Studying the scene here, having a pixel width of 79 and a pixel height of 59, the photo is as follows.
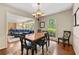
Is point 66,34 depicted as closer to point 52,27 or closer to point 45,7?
point 52,27

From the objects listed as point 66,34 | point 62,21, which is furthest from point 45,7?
point 66,34

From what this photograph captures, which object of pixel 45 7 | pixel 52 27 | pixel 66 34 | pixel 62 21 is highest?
pixel 45 7

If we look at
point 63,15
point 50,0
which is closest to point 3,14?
point 63,15

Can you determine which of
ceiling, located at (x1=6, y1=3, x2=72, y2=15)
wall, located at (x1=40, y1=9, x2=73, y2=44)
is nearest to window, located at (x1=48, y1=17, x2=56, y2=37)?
wall, located at (x1=40, y1=9, x2=73, y2=44)

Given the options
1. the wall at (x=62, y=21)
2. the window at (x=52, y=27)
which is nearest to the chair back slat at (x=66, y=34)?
the wall at (x=62, y=21)

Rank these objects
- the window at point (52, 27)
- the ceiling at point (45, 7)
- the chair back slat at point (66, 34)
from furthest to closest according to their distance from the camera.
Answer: the window at point (52, 27), the chair back slat at point (66, 34), the ceiling at point (45, 7)

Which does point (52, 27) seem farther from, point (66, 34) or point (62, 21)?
point (66, 34)

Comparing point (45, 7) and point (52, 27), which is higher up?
point (45, 7)

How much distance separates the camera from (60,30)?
453 cm

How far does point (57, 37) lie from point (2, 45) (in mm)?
2414

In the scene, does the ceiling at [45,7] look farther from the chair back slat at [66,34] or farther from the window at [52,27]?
the chair back slat at [66,34]

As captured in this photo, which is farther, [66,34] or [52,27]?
[52,27]

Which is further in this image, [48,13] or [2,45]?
[48,13]
